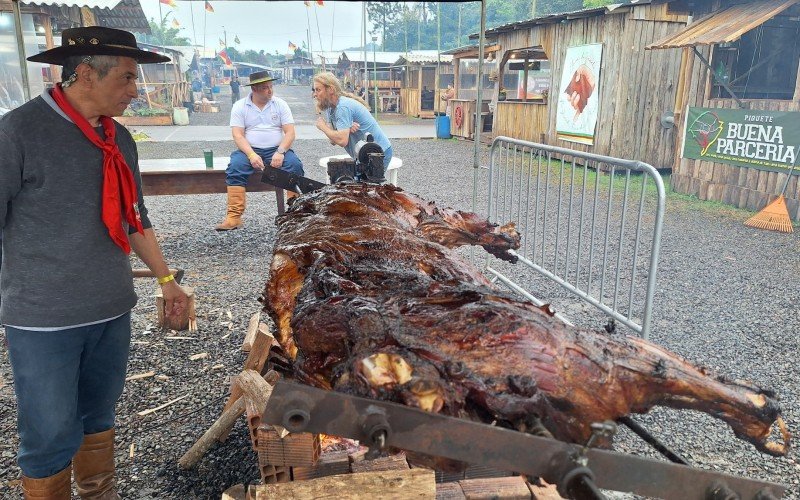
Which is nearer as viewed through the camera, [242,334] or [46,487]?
[46,487]

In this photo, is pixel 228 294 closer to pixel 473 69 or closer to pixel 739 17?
pixel 739 17

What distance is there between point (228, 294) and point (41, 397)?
3336 millimetres

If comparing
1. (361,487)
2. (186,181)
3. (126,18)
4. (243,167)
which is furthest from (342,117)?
(126,18)

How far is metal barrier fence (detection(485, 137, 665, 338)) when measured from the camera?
3.57 m

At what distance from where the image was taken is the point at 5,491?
2.79m

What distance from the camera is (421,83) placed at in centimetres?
3164

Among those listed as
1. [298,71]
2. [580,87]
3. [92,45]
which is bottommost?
[92,45]

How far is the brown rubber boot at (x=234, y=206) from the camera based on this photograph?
6984mm

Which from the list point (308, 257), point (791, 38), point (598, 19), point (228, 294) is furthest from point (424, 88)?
point (308, 257)

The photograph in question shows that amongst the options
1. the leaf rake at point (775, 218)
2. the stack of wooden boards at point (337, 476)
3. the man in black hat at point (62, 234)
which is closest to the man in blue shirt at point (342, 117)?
the man in black hat at point (62, 234)

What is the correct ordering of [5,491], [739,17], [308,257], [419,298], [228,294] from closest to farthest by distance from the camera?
[419,298] → [308,257] → [5,491] → [228,294] → [739,17]

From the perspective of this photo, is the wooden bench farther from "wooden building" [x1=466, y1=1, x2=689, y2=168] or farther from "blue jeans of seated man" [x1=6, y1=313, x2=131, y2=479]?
"wooden building" [x1=466, y1=1, x2=689, y2=168]

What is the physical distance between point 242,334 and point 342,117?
280 centimetres

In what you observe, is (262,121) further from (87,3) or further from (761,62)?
(761,62)
